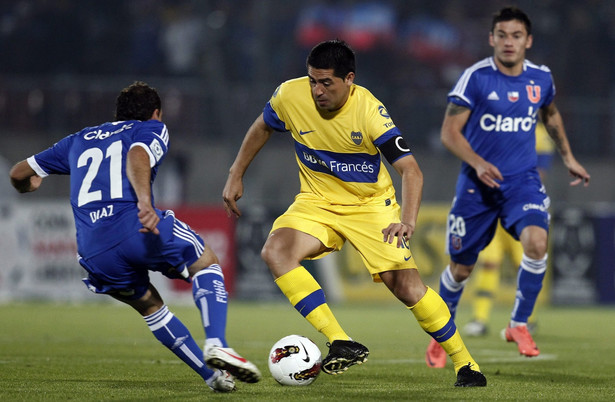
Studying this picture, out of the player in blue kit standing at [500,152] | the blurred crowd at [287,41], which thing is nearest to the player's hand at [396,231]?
the player in blue kit standing at [500,152]

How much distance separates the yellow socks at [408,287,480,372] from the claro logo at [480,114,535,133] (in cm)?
182

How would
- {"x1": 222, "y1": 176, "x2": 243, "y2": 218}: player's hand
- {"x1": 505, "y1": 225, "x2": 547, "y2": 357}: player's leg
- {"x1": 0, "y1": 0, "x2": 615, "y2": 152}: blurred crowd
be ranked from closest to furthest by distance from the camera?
{"x1": 222, "y1": 176, "x2": 243, "y2": 218}: player's hand
{"x1": 505, "y1": 225, "x2": 547, "y2": 357}: player's leg
{"x1": 0, "y1": 0, "x2": 615, "y2": 152}: blurred crowd

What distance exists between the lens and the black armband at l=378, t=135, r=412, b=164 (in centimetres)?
559

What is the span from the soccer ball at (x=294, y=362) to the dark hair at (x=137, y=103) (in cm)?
150

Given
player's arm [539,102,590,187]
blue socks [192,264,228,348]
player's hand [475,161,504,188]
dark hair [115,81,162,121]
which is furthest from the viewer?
player's arm [539,102,590,187]

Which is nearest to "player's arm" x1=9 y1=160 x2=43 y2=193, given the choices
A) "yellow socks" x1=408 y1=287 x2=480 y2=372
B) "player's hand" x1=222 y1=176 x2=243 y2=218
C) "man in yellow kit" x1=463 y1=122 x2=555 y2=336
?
"player's hand" x1=222 y1=176 x2=243 y2=218

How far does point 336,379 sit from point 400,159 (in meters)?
1.48

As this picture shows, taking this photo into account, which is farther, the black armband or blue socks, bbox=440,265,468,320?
blue socks, bbox=440,265,468,320

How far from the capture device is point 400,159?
558 centimetres

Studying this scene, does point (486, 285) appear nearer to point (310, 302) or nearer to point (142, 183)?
point (310, 302)

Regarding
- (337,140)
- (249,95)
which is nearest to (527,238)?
(337,140)

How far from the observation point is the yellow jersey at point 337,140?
5.81 meters

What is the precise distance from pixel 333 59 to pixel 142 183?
51.1 inches

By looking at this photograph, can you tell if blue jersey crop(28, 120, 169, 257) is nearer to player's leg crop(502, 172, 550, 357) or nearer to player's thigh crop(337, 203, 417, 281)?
player's thigh crop(337, 203, 417, 281)
